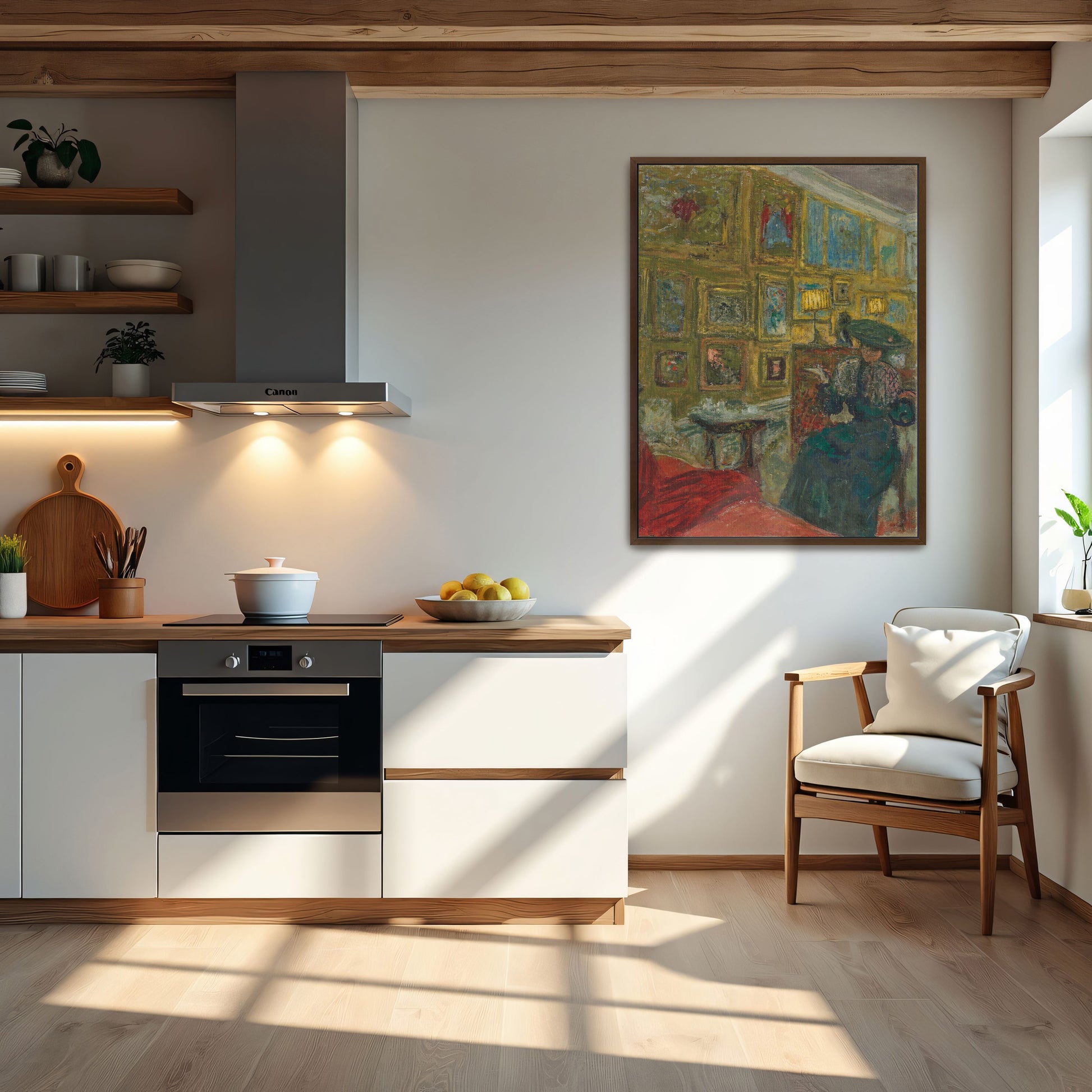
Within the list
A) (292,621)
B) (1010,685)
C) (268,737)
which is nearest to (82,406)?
(292,621)

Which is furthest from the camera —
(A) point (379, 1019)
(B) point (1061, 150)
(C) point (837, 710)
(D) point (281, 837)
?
(C) point (837, 710)

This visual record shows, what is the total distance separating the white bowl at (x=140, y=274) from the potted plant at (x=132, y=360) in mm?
133

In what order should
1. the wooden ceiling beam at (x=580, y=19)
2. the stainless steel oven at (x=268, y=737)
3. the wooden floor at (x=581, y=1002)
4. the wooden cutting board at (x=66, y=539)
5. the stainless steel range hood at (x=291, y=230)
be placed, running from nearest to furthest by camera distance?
1. the wooden floor at (x=581, y=1002)
2. the wooden ceiling beam at (x=580, y=19)
3. the stainless steel oven at (x=268, y=737)
4. the stainless steel range hood at (x=291, y=230)
5. the wooden cutting board at (x=66, y=539)

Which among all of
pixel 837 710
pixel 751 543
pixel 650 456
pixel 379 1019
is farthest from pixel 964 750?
pixel 379 1019

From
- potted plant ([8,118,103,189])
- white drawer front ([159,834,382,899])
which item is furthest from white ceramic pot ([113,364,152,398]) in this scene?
white drawer front ([159,834,382,899])

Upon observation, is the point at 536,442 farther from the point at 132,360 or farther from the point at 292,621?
the point at 132,360

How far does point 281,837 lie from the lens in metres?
2.90

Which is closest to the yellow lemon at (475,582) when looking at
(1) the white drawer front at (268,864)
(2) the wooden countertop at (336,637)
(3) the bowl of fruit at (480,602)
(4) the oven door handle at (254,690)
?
(3) the bowl of fruit at (480,602)

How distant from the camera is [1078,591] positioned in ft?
10.3

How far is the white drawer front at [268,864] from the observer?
2904 mm

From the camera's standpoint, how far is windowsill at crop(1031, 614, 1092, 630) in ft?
9.70

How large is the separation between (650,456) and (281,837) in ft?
5.65

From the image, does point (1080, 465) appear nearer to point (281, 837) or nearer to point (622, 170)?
point (622, 170)

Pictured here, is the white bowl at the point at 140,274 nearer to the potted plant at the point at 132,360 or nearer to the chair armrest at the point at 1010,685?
the potted plant at the point at 132,360
